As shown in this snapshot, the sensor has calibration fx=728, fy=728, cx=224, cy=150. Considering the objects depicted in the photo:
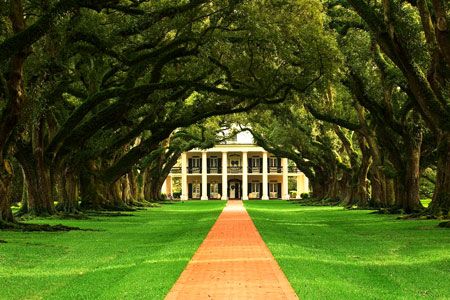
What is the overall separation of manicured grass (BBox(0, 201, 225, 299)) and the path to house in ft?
0.91

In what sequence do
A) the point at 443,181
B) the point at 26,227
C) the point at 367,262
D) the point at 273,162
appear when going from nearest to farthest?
the point at 367,262 → the point at 26,227 → the point at 443,181 → the point at 273,162

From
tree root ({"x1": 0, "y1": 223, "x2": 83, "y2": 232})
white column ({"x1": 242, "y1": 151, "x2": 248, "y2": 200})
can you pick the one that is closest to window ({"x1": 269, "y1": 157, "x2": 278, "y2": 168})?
white column ({"x1": 242, "y1": 151, "x2": 248, "y2": 200})

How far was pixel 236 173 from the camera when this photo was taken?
341 feet

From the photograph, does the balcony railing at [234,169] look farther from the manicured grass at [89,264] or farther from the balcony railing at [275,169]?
the manicured grass at [89,264]

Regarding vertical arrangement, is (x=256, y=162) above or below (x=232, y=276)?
above

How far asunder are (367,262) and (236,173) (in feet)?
295

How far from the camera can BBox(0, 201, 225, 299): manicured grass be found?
32.9 feet

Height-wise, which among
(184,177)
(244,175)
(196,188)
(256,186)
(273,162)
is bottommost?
(196,188)

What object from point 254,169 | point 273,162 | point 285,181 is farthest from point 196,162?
point 285,181

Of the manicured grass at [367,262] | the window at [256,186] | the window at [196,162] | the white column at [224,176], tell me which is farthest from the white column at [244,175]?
the manicured grass at [367,262]

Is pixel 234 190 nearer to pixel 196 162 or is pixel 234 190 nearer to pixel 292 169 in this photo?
pixel 196 162

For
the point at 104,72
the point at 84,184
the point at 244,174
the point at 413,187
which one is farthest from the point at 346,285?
the point at 244,174

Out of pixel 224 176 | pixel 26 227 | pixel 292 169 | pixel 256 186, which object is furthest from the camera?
pixel 292 169

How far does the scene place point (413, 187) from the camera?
1292 inches
